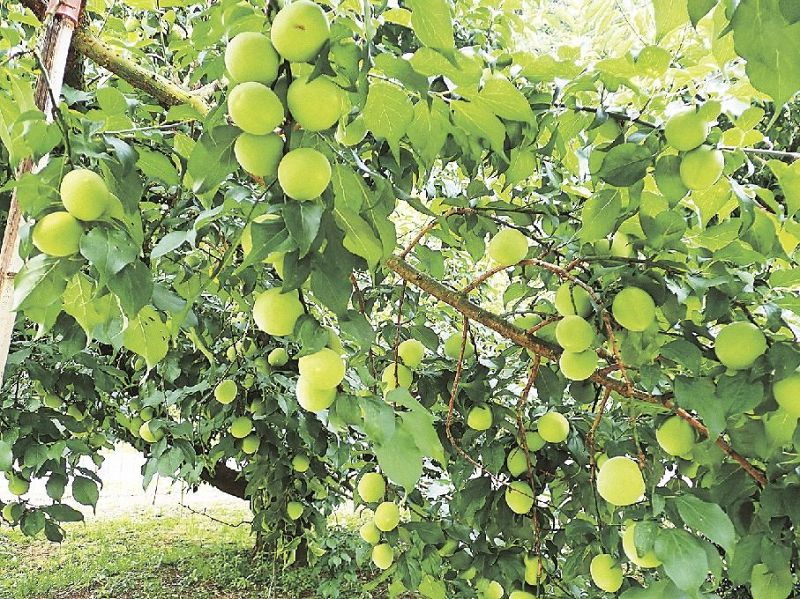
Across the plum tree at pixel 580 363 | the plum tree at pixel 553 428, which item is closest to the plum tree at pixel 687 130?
the plum tree at pixel 580 363

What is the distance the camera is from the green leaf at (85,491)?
2.42m

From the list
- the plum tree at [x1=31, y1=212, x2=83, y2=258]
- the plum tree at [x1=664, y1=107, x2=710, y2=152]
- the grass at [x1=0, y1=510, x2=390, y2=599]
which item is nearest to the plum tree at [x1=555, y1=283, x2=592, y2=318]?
the plum tree at [x1=664, y1=107, x2=710, y2=152]

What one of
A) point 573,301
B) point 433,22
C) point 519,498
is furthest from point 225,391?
point 433,22

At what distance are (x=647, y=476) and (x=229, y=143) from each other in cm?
101

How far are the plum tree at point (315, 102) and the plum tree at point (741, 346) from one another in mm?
887

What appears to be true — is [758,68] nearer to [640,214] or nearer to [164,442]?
[640,214]

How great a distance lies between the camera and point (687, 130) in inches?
→ 45.6

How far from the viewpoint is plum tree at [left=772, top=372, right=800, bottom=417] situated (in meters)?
1.16

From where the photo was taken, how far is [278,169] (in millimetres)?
846

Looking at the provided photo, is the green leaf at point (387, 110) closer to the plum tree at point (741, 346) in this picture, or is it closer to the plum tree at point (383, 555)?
the plum tree at point (741, 346)

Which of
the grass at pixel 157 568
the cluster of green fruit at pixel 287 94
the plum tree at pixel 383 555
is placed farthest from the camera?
the grass at pixel 157 568

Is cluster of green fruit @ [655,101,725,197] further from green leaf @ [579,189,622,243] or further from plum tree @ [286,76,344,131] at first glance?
plum tree @ [286,76,344,131]

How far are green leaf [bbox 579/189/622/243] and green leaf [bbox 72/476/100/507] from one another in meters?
2.06

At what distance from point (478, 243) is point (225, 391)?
1.38 meters
